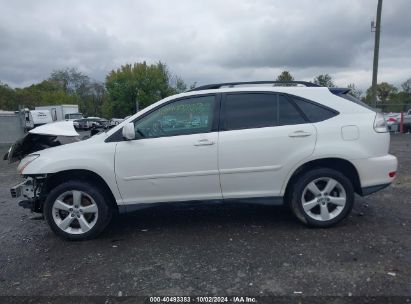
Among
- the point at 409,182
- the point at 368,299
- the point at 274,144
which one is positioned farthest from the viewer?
the point at 409,182

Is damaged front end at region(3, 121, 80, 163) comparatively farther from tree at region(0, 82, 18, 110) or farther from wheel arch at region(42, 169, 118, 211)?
tree at region(0, 82, 18, 110)

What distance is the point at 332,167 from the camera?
450 centimetres

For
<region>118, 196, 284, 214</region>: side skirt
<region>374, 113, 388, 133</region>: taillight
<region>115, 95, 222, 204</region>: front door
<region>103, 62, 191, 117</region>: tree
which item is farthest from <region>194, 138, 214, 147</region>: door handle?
<region>103, 62, 191, 117</region>: tree

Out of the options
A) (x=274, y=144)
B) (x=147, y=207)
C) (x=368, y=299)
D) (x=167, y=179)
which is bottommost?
(x=368, y=299)

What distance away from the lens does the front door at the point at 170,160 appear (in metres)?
4.24

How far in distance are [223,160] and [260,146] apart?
470 mm

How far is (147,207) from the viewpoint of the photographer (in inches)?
173

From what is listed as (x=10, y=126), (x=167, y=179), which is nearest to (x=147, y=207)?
(x=167, y=179)

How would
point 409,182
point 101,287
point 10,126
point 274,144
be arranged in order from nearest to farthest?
point 101,287 → point 274,144 → point 409,182 → point 10,126

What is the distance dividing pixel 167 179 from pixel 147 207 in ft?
1.49

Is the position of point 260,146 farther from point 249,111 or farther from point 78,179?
point 78,179

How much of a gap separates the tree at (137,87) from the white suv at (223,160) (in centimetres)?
3527

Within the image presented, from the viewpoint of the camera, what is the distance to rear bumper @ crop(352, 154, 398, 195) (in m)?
4.34

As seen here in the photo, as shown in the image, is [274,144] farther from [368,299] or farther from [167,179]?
[368,299]
